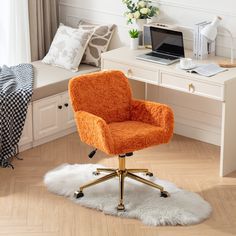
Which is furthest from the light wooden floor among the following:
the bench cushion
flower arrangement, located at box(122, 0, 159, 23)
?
flower arrangement, located at box(122, 0, 159, 23)

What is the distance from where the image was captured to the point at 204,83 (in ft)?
15.5

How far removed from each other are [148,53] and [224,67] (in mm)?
659

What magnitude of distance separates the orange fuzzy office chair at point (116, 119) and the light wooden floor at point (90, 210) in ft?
0.65

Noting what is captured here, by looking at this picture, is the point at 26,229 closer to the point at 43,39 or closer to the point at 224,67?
the point at 224,67

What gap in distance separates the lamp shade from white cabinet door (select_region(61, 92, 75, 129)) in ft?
4.02

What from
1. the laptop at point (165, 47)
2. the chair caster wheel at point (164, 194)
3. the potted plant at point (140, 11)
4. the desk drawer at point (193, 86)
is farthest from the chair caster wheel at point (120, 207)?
the potted plant at point (140, 11)

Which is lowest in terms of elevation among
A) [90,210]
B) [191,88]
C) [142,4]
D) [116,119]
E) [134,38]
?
[90,210]

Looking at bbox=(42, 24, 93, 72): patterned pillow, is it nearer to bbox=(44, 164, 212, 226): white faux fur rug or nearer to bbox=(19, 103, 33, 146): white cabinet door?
bbox=(19, 103, 33, 146): white cabinet door

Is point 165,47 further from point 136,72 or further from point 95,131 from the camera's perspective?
point 95,131

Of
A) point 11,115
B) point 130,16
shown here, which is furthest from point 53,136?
point 130,16

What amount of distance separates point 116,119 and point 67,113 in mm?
983

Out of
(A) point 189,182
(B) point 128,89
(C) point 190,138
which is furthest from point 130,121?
(C) point 190,138

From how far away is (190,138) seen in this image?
5.56m

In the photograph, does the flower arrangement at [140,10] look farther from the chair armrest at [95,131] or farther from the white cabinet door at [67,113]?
the chair armrest at [95,131]
